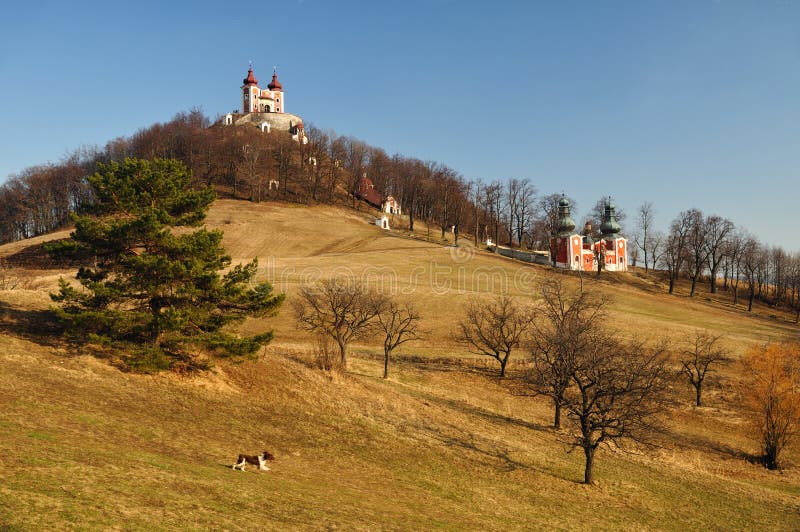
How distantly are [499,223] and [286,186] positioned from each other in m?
48.9

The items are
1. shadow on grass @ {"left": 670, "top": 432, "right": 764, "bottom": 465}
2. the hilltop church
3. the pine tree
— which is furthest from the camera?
the hilltop church

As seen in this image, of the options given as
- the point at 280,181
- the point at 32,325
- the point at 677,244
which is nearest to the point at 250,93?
the point at 280,181

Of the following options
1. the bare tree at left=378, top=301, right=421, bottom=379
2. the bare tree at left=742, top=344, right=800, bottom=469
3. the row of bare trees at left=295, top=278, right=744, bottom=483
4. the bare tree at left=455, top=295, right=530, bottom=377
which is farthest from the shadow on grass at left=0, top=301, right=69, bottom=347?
the bare tree at left=742, top=344, right=800, bottom=469

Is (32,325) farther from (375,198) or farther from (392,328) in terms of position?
(375,198)

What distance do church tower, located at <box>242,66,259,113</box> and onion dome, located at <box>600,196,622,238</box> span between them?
10606 centimetres

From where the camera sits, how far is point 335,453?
827 inches

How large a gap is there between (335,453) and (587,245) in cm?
7907

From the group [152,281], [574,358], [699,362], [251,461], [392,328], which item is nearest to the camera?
[251,461]

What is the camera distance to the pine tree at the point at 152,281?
22.9 metres

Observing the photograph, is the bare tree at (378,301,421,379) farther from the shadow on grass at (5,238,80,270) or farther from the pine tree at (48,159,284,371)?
the shadow on grass at (5,238,80,270)

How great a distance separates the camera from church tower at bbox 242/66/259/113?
15925 cm

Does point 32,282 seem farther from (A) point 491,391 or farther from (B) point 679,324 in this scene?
(B) point 679,324

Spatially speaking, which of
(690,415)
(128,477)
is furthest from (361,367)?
(128,477)

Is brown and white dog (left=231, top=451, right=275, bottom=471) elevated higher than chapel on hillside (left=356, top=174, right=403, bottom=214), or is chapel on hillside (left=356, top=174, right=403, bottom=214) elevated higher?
chapel on hillside (left=356, top=174, right=403, bottom=214)
